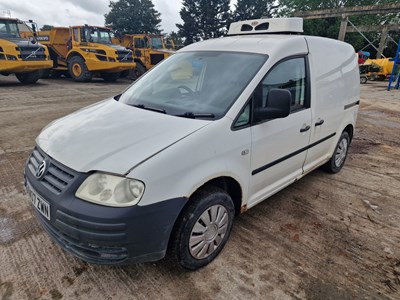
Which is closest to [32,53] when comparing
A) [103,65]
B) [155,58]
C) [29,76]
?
[29,76]

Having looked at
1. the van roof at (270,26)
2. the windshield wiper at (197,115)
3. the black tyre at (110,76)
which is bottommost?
the black tyre at (110,76)

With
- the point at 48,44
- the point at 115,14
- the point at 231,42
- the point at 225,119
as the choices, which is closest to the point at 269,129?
the point at 225,119

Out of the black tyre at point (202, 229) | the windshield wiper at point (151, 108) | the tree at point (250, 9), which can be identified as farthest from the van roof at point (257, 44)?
the tree at point (250, 9)

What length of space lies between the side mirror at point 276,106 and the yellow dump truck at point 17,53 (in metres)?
11.1

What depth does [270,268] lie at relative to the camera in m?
2.23

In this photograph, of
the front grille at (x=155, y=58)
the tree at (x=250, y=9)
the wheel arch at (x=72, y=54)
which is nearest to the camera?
the wheel arch at (x=72, y=54)

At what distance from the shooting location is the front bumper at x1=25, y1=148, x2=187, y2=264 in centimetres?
165

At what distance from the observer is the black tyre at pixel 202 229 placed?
76.5 inches

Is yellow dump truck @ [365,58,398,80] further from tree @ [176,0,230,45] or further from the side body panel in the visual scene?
tree @ [176,0,230,45]

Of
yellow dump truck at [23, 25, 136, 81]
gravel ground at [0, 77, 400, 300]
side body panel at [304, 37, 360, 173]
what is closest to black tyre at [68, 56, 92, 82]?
yellow dump truck at [23, 25, 136, 81]

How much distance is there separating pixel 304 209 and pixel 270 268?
1.06 meters

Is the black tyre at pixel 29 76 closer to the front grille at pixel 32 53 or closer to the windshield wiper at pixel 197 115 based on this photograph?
the front grille at pixel 32 53

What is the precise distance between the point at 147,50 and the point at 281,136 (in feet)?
44.0

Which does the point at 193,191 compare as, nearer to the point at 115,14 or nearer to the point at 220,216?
the point at 220,216
